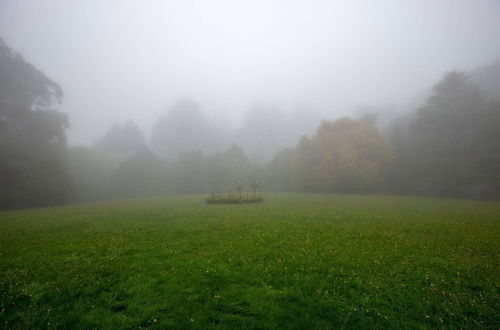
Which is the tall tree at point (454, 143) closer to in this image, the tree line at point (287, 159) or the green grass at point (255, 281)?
the tree line at point (287, 159)

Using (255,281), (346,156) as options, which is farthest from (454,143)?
(255,281)

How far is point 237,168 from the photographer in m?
57.0

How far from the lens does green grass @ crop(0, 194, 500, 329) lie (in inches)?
164

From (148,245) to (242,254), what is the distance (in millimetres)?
4438

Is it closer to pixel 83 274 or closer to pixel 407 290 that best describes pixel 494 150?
pixel 407 290

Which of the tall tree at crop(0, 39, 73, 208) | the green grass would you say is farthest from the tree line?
the green grass

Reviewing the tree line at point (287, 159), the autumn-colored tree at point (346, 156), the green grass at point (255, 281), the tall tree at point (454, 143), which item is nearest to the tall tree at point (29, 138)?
the tree line at point (287, 159)

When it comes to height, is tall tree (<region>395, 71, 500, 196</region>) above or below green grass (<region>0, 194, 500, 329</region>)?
above

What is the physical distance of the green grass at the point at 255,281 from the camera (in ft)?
13.7

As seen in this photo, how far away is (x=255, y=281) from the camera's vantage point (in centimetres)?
566

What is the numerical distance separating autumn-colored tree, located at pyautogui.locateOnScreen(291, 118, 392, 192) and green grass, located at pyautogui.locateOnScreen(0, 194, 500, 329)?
29409 mm

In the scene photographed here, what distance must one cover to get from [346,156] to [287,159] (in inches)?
886

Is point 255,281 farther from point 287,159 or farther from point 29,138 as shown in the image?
point 287,159

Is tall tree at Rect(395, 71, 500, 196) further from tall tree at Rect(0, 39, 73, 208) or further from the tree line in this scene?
tall tree at Rect(0, 39, 73, 208)
